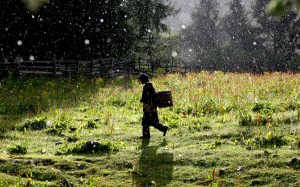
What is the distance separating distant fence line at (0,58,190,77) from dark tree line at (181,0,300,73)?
15.2m

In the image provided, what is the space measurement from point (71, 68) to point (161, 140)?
19.4m

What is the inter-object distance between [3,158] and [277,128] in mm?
7045

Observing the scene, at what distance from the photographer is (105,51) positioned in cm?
3203

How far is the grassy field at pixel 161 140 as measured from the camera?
742 cm

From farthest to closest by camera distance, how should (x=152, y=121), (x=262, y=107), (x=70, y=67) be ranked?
(x=70, y=67) → (x=262, y=107) → (x=152, y=121)

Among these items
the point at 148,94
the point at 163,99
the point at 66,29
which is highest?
the point at 66,29

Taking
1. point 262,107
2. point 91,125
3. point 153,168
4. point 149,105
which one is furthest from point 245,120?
point 91,125

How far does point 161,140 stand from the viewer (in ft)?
34.3

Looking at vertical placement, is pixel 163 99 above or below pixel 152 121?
above

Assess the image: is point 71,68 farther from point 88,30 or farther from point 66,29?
point 88,30

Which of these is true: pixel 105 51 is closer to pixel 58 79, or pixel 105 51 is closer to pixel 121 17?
pixel 121 17

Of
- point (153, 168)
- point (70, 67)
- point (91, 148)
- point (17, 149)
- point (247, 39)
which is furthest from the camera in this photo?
point (247, 39)

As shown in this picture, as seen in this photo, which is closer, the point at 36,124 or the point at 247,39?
the point at 36,124

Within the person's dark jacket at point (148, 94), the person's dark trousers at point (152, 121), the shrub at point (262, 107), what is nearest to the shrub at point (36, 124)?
the person's dark trousers at point (152, 121)
